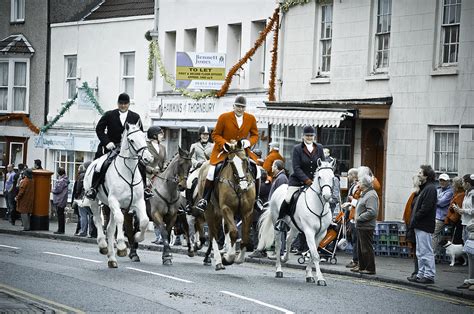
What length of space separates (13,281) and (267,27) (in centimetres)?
1864

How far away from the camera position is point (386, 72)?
1174 inches

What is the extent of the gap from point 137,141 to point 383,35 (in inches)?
482

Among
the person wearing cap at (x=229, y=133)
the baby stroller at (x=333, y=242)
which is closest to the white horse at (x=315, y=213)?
the person wearing cap at (x=229, y=133)

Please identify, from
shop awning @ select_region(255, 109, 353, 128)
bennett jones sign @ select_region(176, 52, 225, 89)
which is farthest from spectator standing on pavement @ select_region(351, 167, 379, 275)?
bennett jones sign @ select_region(176, 52, 225, 89)

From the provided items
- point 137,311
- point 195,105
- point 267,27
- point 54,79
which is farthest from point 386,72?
point 54,79

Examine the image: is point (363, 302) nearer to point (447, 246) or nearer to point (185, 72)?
point (447, 246)

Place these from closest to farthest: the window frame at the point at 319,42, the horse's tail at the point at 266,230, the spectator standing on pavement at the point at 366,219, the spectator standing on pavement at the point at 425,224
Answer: the spectator standing on pavement at the point at 425,224 → the spectator standing on pavement at the point at 366,219 → the horse's tail at the point at 266,230 → the window frame at the point at 319,42

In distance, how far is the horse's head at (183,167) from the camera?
904 inches

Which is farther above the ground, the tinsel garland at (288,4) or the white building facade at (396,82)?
the tinsel garland at (288,4)

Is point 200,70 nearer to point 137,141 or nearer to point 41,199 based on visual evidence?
point 41,199

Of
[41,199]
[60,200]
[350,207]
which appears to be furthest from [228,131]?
[41,199]

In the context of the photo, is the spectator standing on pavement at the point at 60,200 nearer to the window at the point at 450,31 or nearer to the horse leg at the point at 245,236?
the window at the point at 450,31

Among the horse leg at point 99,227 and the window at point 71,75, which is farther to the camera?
the window at point 71,75

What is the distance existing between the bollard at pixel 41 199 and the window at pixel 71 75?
10668 millimetres
